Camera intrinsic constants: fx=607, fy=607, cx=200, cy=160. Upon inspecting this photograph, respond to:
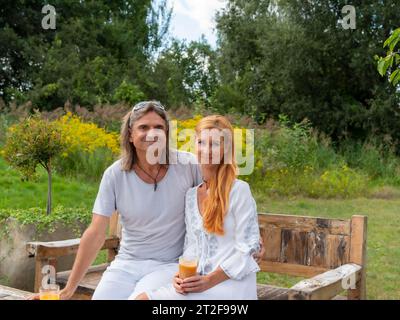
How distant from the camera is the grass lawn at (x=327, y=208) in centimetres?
525

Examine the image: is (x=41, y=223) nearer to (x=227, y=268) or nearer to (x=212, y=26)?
(x=227, y=268)

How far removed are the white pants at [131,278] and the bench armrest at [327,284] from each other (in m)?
0.59

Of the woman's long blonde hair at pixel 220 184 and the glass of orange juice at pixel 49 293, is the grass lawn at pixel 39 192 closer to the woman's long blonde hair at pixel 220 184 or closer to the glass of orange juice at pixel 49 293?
the woman's long blonde hair at pixel 220 184

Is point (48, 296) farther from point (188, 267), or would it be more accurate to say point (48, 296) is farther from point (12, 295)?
point (188, 267)

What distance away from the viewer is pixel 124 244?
268 cm

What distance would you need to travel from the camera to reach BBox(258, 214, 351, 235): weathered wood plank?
2.77 metres

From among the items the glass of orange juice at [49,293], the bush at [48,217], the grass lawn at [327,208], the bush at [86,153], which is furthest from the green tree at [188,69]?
the glass of orange juice at [49,293]

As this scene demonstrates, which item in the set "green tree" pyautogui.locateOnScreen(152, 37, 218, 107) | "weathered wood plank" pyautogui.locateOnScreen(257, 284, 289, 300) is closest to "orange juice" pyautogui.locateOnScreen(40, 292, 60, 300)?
"weathered wood plank" pyautogui.locateOnScreen(257, 284, 289, 300)

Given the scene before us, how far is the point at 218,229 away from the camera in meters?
2.38

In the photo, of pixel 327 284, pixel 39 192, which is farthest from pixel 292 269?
pixel 39 192

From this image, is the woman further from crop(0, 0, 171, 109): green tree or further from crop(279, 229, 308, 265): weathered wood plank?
crop(0, 0, 171, 109): green tree

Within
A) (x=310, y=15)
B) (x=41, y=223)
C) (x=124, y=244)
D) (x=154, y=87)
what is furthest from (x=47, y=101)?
(x=124, y=244)

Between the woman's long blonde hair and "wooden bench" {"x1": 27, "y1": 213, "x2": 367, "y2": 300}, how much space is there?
1.74ft

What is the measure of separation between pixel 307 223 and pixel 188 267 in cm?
87
